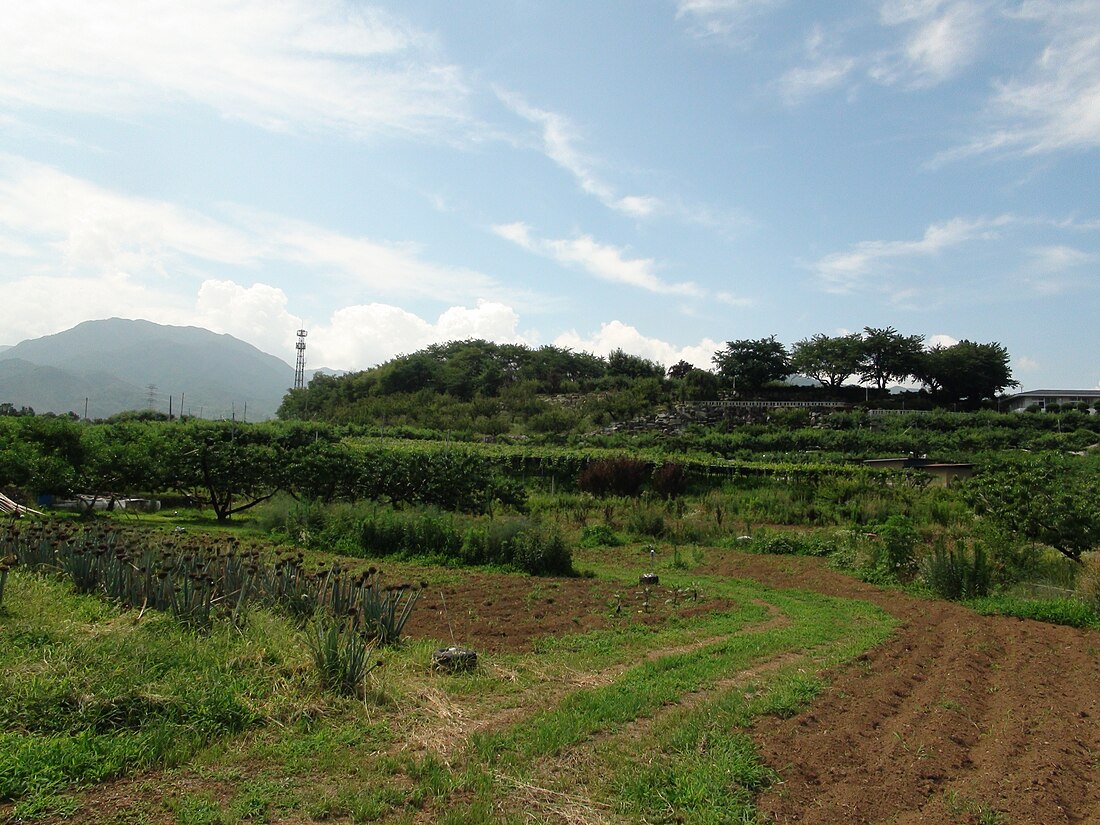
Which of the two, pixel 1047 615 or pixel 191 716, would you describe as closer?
pixel 191 716

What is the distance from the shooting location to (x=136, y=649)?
4895 millimetres

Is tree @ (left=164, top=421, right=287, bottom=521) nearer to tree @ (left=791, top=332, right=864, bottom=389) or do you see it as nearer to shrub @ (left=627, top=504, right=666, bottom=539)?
shrub @ (left=627, top=504, right=666, bottom=539)

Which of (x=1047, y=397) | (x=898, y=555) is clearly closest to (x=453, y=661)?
(x=898, y=555)

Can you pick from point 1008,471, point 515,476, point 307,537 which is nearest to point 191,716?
point 307,537

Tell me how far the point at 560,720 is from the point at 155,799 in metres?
2.37

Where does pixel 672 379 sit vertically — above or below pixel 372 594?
above

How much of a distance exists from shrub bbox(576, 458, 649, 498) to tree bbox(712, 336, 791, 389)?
81.2ft

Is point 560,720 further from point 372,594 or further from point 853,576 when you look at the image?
point 853,576

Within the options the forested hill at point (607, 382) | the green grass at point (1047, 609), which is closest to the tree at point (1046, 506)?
the green grass at point (1047, 609)

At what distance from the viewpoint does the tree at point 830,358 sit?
44.8 metres

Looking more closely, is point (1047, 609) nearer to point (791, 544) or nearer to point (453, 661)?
point (791, 544)

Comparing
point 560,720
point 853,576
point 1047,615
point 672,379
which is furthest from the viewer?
point 672,379

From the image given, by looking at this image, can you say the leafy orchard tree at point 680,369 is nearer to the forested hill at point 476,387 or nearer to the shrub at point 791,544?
the forested hill at point 476,387

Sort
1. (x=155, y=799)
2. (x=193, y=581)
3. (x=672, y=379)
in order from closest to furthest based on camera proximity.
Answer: (x=155, y=799), (x=193, y=581), (x=672, y=379)
